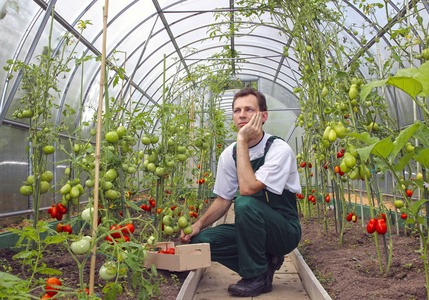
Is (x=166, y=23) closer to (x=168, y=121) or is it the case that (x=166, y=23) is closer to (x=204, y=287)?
(x=168, y=121)

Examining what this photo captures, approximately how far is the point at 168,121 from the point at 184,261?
48.7 inches

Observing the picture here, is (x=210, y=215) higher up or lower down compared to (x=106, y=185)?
lower down

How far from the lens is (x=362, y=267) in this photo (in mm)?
2402

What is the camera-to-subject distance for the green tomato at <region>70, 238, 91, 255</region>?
1494 millimetres

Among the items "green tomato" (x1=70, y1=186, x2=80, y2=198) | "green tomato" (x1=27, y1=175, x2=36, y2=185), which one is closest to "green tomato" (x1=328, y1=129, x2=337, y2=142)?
"green tomato" (x1=70, y1=186, x2=80, y2=198)

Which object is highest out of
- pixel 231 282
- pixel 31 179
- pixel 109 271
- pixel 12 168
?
pixel 12 168

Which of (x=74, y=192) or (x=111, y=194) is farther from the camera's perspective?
(x=74, y=192)

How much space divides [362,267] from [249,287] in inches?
29.6

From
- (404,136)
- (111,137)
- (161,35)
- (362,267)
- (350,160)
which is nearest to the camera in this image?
(404,136)

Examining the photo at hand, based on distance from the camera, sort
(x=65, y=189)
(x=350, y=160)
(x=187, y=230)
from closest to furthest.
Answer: (x=350, y=160)
(x=65, y=189)
(x=187, y=230)

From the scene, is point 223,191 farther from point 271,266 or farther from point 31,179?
point 31,179

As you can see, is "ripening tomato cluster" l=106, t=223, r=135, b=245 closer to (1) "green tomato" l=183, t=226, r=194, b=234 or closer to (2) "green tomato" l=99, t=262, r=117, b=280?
(2) "green tomato" l=99, t=262, r=117, b=280

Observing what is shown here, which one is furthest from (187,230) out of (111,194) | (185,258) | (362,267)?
(362,267)

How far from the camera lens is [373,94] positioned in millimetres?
2326
